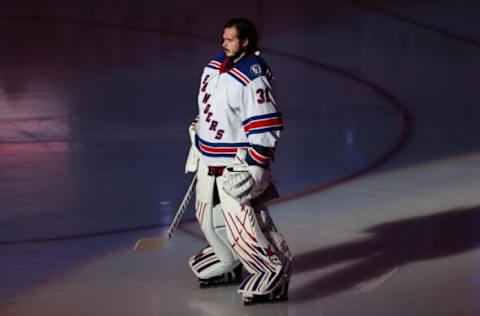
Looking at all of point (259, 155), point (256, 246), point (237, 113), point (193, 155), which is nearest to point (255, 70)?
point (237, 113)

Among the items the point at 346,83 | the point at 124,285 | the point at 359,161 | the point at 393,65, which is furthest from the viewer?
the point at 393,65

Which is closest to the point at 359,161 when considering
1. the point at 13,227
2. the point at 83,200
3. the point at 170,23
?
the point at 83,200

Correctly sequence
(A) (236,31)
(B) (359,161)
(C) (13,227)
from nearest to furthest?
(A) (236,31) < (C) (13,227) < (B) (359,161)

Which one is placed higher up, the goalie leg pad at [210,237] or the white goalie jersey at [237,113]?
the white goalie jersey at [237,113]

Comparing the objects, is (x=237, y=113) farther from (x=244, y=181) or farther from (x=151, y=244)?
(x=151, y=244)

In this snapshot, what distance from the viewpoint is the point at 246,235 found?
4.18 metres

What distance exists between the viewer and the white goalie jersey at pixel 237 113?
4035 millimetres

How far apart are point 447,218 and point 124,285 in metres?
1.79

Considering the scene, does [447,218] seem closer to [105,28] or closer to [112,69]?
[112,69]

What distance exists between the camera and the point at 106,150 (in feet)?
22.8

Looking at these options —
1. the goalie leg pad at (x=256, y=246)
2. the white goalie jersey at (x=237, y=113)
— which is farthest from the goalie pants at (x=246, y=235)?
the white goalie jersey at (x=237, y=113)

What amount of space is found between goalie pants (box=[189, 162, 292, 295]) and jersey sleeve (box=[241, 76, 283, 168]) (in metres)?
0.23

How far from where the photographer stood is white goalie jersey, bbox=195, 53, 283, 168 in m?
4.04

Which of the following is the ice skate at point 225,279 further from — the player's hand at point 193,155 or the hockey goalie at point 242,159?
the player's hand at point 193,155
